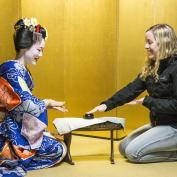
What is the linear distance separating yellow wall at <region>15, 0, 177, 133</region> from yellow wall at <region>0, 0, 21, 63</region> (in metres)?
0.24

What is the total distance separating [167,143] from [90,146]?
92 centimetres

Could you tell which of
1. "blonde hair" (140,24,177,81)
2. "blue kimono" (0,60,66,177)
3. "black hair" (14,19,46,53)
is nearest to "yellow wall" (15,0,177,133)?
"blonde hair" (140,24,177,81)

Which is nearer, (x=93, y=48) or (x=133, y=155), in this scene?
(x=133, y=155)

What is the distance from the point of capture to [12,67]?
2.86 meters

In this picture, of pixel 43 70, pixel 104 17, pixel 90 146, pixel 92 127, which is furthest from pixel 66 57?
pixel 92 127

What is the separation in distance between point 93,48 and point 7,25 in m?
0.96

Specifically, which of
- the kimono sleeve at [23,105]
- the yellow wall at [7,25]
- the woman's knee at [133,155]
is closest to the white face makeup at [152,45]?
the woman's knee at [133,155]

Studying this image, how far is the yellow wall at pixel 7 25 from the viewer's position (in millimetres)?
4109

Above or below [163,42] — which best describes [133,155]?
below

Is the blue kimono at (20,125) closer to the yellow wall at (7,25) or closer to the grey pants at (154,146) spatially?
the grey pants at (154,146)

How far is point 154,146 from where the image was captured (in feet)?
10.5

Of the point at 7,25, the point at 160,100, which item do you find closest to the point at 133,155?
the point at 160,100

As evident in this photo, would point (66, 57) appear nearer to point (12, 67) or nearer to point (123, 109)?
point (123, 109)

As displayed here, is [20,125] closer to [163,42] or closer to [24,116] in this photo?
[24,116]
